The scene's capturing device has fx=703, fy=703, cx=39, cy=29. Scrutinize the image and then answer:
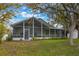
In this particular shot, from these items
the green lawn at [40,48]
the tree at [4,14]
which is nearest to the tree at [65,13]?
the green lawn at [40,48]

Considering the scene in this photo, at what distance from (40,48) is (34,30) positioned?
240 millimetres

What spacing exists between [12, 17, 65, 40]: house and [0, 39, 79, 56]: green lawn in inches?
3.0

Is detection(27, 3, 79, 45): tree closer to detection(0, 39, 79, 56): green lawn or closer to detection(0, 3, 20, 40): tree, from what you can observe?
detection(0, 39, 79, 56): green lawn

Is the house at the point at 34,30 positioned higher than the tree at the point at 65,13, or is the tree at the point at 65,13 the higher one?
the tree at the point at 65,13

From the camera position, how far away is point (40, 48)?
890cm

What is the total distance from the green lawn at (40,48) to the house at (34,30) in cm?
8

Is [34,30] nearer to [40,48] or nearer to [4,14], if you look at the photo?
[40,48]

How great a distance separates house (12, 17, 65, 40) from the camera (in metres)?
8.89

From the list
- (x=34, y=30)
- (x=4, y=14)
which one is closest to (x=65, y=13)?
(x=34, y=30)

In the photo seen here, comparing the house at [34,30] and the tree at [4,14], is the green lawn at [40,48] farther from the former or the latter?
the tree at [4,14]

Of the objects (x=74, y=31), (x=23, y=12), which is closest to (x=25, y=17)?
(x=23, y=12)

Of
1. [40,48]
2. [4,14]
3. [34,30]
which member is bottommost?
[40,48]

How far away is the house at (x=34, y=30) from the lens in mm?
8891

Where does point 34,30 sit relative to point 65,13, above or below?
below
